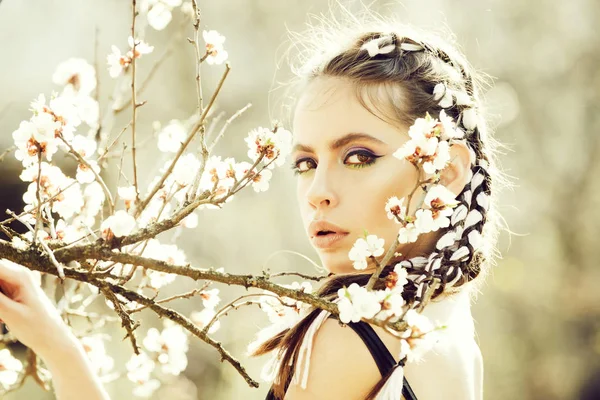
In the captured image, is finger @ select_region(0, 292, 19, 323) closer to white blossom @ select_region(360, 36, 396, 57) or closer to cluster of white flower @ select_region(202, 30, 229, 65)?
cluster of white flower @ select_region(202, 30, 229, 65)

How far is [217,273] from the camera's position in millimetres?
938

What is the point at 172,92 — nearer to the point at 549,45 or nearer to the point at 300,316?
the point at 549,45

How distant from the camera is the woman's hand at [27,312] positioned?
0.94 meters

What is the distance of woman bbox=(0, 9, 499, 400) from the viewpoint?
45.4 inches

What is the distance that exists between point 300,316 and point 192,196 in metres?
0.42

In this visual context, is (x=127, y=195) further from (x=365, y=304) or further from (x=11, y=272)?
(x=365, y=304)

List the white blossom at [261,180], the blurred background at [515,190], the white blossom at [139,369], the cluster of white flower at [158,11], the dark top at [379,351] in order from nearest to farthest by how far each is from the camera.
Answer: the dark top at [379,351], the white blossom at [261,180], the cluster of white flower at [158,11], the white blossom at [139,369], the blurred background at [515,190]


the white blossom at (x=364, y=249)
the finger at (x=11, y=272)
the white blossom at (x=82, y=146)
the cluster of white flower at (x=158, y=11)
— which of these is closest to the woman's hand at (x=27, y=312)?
the finger at (x=11, y=272)

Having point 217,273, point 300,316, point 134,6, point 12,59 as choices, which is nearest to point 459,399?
point 300,316

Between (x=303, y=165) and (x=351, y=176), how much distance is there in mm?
204

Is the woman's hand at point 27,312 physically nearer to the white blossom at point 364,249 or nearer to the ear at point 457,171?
the white blossom at point 364,249

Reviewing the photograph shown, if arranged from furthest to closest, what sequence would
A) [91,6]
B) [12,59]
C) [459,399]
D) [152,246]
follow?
1. [91,6]
2. [12,59]
3. [152,246]
4. [459,399]

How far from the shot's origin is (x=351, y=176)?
1.34 m

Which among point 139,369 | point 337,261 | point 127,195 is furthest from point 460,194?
point 139,369
